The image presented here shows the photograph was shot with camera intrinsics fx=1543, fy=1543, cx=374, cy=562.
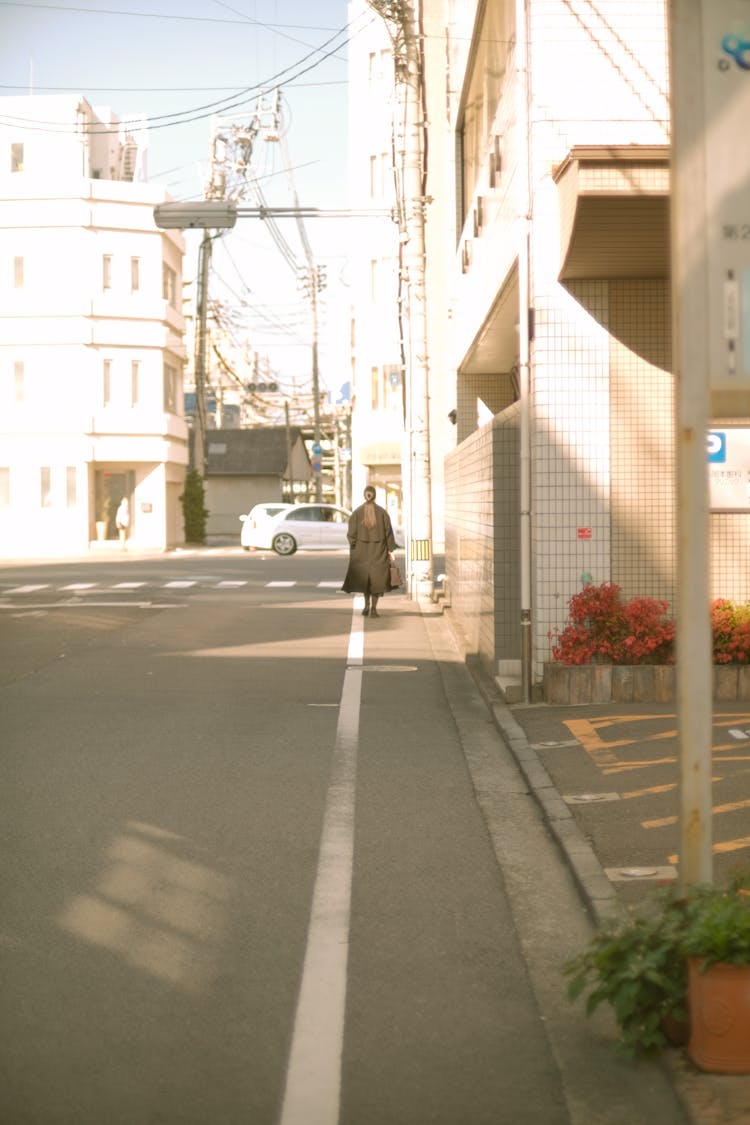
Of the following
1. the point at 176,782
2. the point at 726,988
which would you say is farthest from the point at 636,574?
A: the point at 726,988

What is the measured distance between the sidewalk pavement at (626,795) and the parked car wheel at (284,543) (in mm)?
34885

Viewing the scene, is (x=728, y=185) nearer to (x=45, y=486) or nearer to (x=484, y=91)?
(x=484, y=91)

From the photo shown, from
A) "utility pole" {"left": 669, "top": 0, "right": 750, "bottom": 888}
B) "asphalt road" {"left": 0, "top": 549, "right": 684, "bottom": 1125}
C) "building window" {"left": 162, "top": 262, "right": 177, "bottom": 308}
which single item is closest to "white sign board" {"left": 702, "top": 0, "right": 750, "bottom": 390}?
"utility pole" {"left": 669, "top": 0, "right": 750, "bottom": 888}

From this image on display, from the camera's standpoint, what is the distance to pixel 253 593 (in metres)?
27.6

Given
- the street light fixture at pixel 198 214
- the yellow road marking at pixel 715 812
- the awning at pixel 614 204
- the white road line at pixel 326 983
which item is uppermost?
the street light fixture at pixel 198 214

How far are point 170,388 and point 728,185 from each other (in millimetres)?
57345

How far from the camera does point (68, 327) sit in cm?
5581

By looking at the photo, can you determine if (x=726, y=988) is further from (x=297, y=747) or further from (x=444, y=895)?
(x=297, y=747)

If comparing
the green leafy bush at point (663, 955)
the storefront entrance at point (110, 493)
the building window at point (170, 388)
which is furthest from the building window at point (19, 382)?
the green leafy bush at point (663, 955)

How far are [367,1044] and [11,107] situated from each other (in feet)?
183

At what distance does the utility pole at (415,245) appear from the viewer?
79.3 ft

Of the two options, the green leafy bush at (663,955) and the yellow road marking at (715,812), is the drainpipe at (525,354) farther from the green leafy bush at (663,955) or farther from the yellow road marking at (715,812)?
the green leafy bush at (663,955)

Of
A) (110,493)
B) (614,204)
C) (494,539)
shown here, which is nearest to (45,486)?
(110,493)

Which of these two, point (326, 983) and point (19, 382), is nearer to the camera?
point (326, 983)
